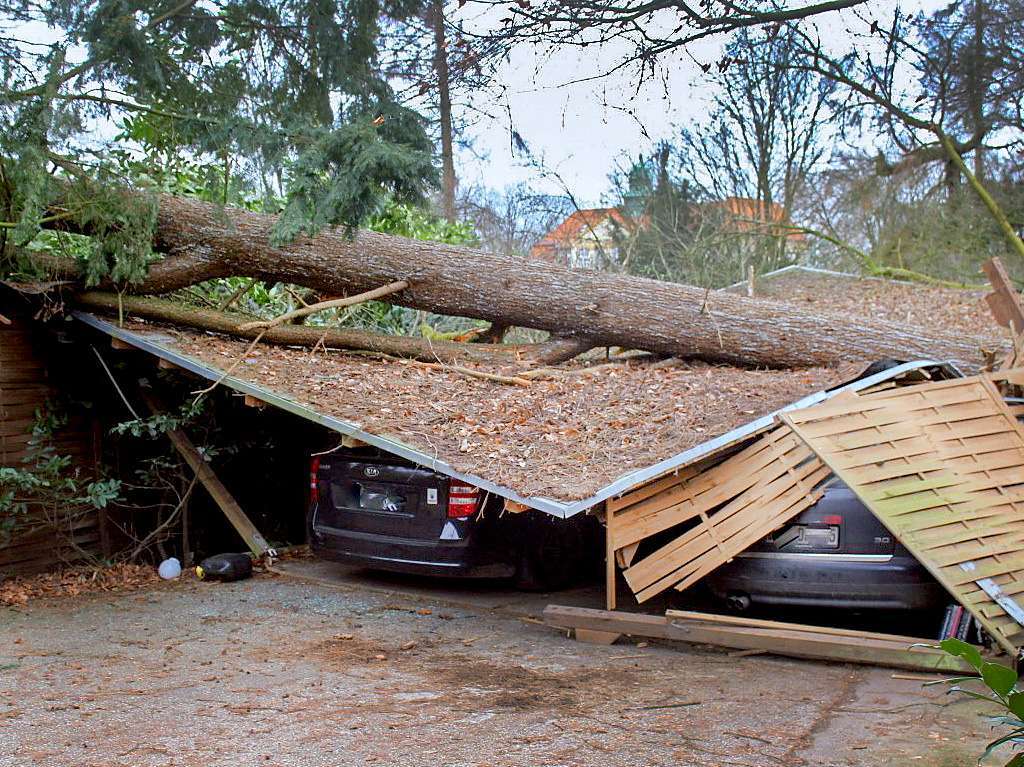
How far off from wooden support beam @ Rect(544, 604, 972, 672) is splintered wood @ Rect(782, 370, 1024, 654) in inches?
16.5

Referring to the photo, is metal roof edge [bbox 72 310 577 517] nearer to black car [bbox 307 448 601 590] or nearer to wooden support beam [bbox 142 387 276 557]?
black car [bbox 307 448 601 590]

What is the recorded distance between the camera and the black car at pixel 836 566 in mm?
5598

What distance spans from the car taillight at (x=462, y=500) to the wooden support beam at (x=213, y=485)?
2787 mm

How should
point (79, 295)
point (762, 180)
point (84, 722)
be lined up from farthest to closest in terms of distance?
point (762, 180) < point (79, 295) < point (84, 722)

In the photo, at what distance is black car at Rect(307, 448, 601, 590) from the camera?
7125 mm

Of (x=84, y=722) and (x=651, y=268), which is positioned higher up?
(x=651, y=268)

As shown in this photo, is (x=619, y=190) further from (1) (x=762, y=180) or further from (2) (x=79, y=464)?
(2) (x=79, y=464)

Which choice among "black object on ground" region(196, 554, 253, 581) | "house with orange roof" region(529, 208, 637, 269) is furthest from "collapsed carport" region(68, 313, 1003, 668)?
"house with orange roof" region(529, 208, 637, 269)

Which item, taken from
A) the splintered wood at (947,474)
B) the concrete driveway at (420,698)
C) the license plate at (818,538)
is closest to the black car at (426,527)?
the concrete driveway at (420,698)

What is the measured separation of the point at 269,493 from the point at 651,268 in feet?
34.6

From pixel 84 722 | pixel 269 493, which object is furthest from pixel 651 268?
pixel 84 722

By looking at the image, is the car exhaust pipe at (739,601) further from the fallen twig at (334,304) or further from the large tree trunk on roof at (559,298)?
the fallen twig at (334,304)

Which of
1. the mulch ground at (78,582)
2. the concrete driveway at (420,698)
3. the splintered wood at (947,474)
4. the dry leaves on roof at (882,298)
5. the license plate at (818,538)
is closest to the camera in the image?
the concrete driveway at (420,698)

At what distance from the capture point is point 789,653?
567cm
